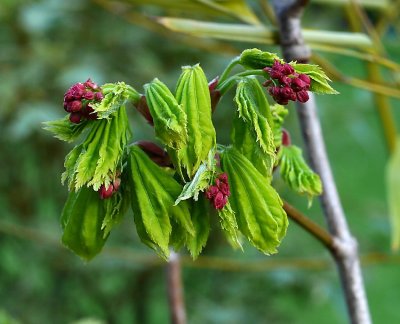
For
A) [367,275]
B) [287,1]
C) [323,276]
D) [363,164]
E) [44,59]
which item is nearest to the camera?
[287,1]

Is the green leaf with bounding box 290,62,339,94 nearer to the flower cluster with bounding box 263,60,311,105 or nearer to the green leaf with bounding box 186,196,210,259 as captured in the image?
the flower cluster with bounding box 263,60,311,105

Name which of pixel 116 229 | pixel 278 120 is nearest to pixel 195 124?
pixel 278 120

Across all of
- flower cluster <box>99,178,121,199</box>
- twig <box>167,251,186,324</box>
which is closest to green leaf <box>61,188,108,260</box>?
flower cluster <box>99,178,121,199</box>

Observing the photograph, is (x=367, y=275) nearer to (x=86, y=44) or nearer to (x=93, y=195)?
(x=86, y=44)

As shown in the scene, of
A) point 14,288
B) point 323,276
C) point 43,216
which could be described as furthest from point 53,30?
point 323,276

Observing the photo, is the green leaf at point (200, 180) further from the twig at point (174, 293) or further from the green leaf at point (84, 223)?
the twig at point (174, 293)

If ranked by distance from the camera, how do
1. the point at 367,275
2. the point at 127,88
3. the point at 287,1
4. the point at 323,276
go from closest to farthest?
the point at 127,88 < the point at 287,1 < the point at 323,276 < the point at 367,275

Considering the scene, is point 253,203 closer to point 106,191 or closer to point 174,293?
point 106,191
